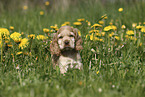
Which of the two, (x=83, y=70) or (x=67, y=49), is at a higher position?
(x=67, y=49)

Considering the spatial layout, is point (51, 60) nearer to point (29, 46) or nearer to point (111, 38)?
point (29, 46)

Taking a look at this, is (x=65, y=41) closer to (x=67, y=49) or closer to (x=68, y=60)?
(x=67, y=49)

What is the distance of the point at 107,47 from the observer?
414cm

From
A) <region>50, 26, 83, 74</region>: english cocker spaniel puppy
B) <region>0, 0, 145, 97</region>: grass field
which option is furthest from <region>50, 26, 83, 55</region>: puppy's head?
<region>0, 0, 145, 97</region>: grass field

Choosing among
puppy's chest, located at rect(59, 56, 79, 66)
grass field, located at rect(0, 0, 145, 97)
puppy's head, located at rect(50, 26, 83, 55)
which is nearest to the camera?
grass field, located at rect(0, 0, 145, 97)

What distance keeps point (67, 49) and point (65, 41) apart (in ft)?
0.44

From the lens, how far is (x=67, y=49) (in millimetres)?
3043

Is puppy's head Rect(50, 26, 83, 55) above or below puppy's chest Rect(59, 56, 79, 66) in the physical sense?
above

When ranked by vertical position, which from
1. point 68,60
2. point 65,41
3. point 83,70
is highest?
point 65,41

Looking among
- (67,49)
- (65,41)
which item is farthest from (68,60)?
(65,41)

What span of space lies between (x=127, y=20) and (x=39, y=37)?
3036 mm

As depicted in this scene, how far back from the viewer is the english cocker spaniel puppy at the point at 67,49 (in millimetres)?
3059

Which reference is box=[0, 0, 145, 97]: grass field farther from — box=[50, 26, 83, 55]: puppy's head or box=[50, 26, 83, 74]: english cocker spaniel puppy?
box=[50, 26, 83, 55]: puppy's head

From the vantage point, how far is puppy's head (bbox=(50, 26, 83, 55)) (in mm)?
3016
